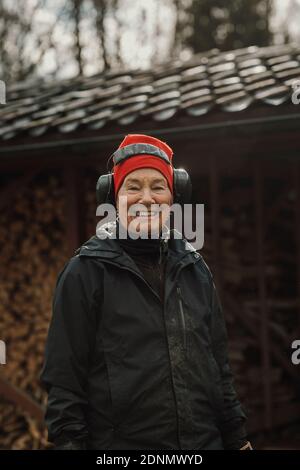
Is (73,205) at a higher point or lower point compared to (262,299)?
higher

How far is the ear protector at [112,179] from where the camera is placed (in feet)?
7.25

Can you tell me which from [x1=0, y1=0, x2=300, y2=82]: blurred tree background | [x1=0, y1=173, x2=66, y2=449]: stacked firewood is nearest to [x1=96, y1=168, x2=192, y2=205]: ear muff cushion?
[x1=0, y1=173, x2=66, y2=449]: stacked firewood

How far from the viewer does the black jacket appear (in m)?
1.97

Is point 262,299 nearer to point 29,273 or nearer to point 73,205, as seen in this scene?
point 73,205

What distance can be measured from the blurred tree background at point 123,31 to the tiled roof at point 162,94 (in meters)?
8.56

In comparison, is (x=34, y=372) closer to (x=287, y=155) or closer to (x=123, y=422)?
(x=287, y=155)

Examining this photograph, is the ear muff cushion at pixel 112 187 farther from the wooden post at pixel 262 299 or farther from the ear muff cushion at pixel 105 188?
the wooden post at pixel 262 299

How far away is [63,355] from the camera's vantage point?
1.97m

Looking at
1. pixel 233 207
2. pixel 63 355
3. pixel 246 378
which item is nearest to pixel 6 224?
pixel 233 207

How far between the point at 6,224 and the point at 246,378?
2.40 meters

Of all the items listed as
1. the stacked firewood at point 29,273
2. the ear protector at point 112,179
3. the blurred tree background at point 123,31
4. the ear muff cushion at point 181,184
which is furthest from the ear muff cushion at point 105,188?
the blurred tree background at point 123,31

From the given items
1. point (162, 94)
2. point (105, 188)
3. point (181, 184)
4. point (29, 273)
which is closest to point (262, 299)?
point (162, 94)

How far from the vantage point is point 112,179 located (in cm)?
226

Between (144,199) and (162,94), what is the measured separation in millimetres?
2497
